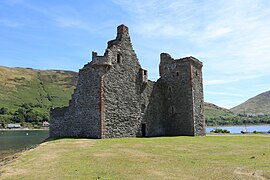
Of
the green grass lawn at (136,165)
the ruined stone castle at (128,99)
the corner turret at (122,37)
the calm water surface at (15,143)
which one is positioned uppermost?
the corner turret at (122,37)

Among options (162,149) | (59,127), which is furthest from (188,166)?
(59,127)

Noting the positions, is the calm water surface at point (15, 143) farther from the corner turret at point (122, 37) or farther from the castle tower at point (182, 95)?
the castle tower at point (182, 95)

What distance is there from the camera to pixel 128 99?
33.5m

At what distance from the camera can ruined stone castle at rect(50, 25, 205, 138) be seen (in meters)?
30.6

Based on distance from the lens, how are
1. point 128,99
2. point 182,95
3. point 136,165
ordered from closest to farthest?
point 136,165 < point 128,99 < point 182,95

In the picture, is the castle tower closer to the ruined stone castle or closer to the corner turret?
the ruined stone castle

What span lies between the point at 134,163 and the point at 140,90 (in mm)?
19911

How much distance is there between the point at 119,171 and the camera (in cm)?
1429

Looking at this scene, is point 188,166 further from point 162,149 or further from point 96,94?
point 96,94

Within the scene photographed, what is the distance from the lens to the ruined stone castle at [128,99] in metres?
30.6

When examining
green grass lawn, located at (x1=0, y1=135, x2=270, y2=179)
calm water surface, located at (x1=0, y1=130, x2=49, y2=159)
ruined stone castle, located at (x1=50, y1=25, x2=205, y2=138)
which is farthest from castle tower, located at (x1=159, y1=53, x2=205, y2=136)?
calm water surface, located at (x1=0, y1=130, x2=49, y2=159)

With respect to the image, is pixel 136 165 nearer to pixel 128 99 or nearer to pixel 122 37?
pixel 128 99

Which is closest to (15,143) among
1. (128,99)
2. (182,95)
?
(128,99)

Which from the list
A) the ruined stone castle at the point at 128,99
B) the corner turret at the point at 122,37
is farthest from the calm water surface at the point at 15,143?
the corner turret at the point at 122,37
